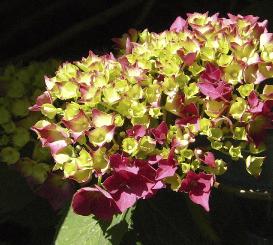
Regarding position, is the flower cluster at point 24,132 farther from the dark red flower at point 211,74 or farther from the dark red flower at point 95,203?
the dark red flower at point 211,74

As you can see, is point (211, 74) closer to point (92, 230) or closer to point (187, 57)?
point (187, 57)

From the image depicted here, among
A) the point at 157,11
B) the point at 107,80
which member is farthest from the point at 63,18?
the point at 107,80

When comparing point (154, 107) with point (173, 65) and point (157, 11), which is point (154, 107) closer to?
point (173, 65)

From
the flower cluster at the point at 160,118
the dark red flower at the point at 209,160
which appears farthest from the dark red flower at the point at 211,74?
the dark red flower at the point at 209,160

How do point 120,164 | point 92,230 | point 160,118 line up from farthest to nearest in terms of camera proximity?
point 92,230 → point 160,118 → point 120,164

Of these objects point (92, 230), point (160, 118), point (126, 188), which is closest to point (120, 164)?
point (126, 188)

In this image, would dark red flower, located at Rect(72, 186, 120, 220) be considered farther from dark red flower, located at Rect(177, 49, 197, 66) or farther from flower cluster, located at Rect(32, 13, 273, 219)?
dark red flower, located at Rect(177, 49, 197, 66)
